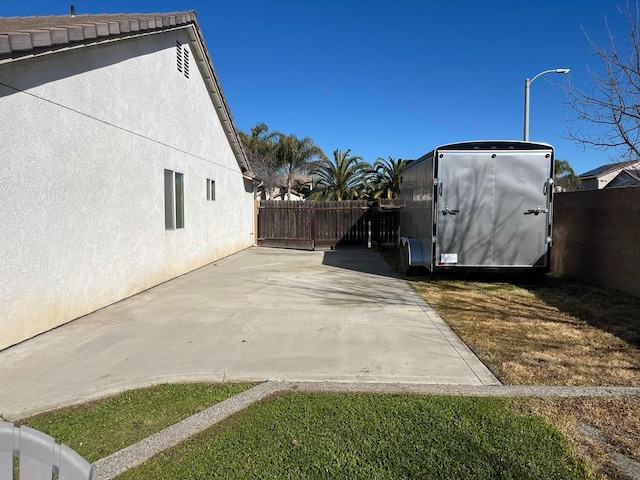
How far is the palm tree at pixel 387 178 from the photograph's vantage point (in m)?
29.8

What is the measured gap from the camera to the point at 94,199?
7207mm

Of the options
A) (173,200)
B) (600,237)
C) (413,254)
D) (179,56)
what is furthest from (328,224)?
(600,237)

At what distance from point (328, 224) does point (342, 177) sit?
469 inches

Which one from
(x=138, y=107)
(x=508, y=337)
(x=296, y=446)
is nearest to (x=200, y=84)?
(x=138, y=107)

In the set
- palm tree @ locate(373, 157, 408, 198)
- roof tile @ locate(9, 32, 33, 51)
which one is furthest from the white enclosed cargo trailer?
palm tree @ locate(373, 157, 408, 198)

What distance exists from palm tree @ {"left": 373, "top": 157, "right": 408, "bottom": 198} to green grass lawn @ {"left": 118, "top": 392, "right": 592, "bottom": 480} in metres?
26.2

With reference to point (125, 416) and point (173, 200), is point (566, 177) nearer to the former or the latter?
point (173, 200)

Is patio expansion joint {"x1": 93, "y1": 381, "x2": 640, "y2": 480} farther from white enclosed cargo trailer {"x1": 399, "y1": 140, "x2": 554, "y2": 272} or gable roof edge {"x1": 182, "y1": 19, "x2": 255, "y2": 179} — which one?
gable roof edge {"x1": 182, "y1": 19, "x2": 255, "y2": 179}

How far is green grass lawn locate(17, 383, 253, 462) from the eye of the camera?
331 centimetres

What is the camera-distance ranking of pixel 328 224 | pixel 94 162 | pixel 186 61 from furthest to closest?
1. pixel 328 224
2. pixel 186 61
3. pixel 94 162

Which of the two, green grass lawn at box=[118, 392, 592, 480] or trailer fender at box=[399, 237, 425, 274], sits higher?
trailer fender at box=[399, 237, 425, 274]

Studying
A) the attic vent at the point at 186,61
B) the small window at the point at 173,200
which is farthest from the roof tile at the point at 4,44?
the attic vent at the point at 186,61

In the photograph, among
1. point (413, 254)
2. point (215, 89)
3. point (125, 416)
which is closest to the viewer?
point (125, 416)

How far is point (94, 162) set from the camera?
285 inches
